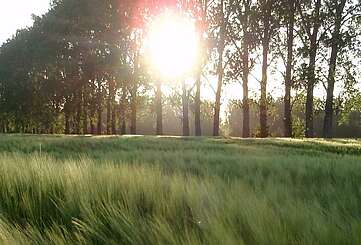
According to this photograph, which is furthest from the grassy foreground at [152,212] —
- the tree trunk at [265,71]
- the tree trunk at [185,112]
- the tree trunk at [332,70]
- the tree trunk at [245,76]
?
the tree trunk at [185,112]

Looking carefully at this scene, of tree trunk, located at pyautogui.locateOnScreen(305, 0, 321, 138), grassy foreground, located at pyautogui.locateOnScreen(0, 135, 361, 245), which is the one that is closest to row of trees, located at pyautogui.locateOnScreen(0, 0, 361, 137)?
tree trunk, located at pyautogui.locateOnScreen(305, 0, 321, 138)

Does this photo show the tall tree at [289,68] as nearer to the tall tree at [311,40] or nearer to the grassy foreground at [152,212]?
the tall tree at [311,40]

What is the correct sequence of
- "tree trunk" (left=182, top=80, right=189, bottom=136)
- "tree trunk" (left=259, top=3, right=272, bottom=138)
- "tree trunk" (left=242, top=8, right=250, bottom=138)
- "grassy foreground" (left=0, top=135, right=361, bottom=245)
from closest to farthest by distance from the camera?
1. "grassy foreground" (left=0, top=135, right=361, bottom=245)
2. "tree trunk" (left=259, top=3, right=272, bottom=138)
3. "tree trunk" (left=242, top=8, right=250, bottom=138)
4. "tree trunk" (left=182, top=80, right=189, bottom=136)

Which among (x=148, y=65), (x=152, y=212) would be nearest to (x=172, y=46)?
(x=148, y=65)

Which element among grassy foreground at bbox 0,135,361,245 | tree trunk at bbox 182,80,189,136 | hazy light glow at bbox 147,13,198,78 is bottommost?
grassy foreground at bbox 0,135,361,245

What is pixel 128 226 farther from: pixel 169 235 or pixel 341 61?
pixel 341 61

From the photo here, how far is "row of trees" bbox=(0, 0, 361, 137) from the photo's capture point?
113 ft

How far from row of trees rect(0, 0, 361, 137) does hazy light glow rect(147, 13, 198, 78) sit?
0.77 m

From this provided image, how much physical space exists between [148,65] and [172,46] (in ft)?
11.6

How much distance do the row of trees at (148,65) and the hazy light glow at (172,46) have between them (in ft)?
2.54

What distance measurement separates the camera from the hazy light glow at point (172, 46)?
38.4 metres

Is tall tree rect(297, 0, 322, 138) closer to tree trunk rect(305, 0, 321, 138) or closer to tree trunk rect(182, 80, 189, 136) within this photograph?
tree trunk rect(305, 0, 321, 138)

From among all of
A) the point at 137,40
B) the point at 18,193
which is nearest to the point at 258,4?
the point at 137,40

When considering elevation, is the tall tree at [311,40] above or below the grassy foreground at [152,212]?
above
